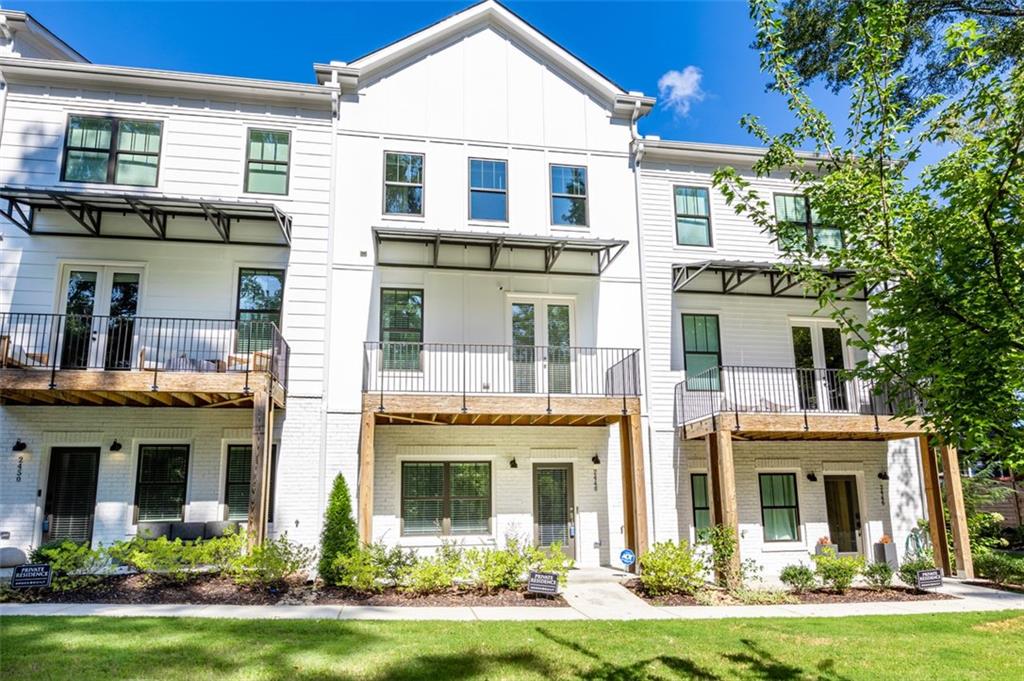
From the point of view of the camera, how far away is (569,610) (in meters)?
10.2

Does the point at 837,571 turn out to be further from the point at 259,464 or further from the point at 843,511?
the point at 259,464

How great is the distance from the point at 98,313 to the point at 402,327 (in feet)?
20.1

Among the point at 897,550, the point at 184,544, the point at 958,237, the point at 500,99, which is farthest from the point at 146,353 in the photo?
the point at 897,550

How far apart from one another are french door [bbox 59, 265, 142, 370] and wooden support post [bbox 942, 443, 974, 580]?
56.8ft

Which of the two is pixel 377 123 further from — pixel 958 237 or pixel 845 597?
pixel 845 597

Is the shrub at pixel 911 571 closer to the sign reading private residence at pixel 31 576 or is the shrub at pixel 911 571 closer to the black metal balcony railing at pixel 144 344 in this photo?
the black metal balcony railing at pixel 144 344

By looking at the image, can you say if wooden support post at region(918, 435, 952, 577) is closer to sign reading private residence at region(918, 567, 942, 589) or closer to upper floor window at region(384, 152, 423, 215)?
sign reading private residence at region(918, 567, 942, 589)

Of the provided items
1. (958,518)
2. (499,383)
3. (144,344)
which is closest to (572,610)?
(499,383)

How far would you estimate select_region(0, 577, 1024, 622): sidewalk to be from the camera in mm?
9133

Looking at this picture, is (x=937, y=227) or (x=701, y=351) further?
(x=701, y=351)

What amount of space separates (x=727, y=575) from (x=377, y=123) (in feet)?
39.9

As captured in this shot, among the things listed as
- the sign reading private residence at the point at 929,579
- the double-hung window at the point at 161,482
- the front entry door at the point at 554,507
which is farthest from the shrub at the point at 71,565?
the sign reading private residence at the point at 929,579

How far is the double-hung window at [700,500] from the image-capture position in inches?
577

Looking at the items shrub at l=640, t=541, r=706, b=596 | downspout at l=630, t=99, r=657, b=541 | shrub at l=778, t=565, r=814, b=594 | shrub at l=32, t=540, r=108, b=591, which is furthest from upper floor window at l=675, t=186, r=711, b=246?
shrub at l=32, t=540, r=108, b=591
